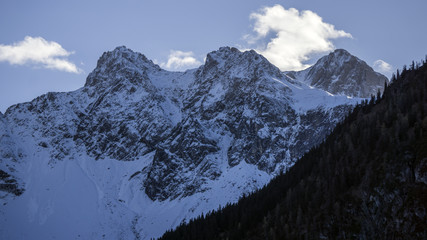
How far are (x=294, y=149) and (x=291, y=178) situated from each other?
72662 mm

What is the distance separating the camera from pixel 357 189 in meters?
86.7

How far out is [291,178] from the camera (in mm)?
127312

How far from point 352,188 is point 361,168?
20.1ft

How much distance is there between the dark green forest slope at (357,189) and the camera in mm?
75000

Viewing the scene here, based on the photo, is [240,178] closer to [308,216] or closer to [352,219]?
[308,216]

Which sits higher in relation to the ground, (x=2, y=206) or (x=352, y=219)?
(x=2, y=206)

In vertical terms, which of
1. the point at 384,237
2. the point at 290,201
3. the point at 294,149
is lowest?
the point at 384,237

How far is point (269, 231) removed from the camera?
99.8 m

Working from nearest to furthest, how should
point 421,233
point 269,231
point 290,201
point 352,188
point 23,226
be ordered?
point 421,233 → point 352,188 → point 269,231 → point 290,201 → point 23,226

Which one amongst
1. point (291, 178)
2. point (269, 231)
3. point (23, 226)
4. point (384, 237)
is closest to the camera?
point (384, 237)

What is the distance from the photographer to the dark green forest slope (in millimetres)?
75000

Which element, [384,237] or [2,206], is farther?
[2,206]

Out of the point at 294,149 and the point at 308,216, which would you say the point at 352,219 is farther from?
Result: the point at 294,149

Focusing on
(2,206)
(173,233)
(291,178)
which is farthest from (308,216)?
(2,206)
